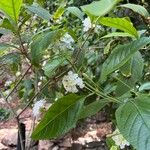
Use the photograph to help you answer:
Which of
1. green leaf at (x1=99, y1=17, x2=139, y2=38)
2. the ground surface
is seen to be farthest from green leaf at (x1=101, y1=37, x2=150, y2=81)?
the ground surface

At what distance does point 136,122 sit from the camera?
64 cm

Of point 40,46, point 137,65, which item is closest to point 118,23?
point 40,46

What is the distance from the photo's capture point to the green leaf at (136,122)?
2.02 ft

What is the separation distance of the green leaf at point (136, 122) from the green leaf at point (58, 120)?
0.12 meters

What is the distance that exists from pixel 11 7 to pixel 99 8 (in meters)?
0.15

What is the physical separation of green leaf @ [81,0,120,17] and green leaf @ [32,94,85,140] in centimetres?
16

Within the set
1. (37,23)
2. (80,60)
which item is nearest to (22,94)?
(80,60)

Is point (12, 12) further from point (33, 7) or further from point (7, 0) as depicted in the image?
point (33, 7)

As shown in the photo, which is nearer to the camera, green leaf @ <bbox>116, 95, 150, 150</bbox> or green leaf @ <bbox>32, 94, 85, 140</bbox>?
green leaf @ <bbox>116, 95, 150, 150</bbox>

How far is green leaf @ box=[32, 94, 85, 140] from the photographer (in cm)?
75

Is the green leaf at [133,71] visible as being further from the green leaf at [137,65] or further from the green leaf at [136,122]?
the green leaf at [136,122]

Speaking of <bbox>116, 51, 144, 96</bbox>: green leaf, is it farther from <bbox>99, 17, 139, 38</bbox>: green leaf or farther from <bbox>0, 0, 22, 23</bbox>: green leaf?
<bbox>0, 0, 22, 23</bbox>: green leaf

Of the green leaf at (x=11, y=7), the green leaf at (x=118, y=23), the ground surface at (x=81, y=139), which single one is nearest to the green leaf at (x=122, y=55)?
the green leaf at (x=118, y=23)

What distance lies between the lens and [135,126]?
24.9 inches
